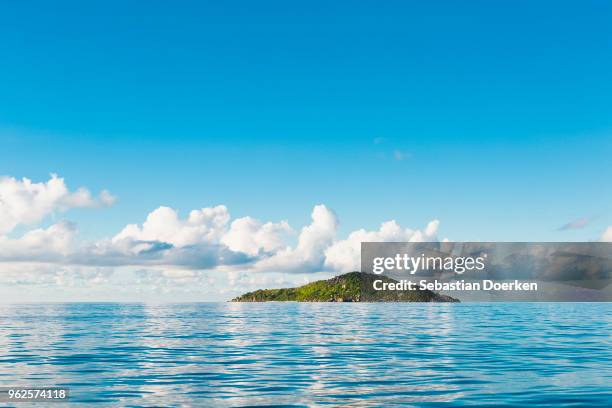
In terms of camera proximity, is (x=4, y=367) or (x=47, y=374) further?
(x=4, y=367)

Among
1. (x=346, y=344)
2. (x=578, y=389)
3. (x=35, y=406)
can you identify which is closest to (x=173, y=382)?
(x=35, y=406)

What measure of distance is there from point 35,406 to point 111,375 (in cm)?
1179

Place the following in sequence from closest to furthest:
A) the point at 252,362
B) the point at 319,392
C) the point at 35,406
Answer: the point at 35,406 → the point at 319,392 → the point at 252,362

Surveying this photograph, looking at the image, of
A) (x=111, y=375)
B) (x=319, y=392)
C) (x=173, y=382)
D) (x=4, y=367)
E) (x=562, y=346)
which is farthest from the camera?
(x=562, y=346)

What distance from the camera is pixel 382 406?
32.5 metres

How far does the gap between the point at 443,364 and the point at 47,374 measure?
28.9 m

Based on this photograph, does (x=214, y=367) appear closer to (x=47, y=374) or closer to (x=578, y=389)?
(x=47, y=374)

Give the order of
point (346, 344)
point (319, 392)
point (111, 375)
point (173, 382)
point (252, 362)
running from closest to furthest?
1. point (319, 392)
2. point (173, 382)
3. point (111, 375)
4. point (252, 362)
5. point (346, 344)

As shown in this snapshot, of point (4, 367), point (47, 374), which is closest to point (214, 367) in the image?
point (47, 374)

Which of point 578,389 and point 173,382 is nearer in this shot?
point 578,389

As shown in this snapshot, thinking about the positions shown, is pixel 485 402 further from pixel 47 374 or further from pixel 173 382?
pixel 47 374

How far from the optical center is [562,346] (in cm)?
6594

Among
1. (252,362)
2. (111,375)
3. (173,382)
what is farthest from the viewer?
(252,362)

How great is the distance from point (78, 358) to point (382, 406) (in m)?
32.6
